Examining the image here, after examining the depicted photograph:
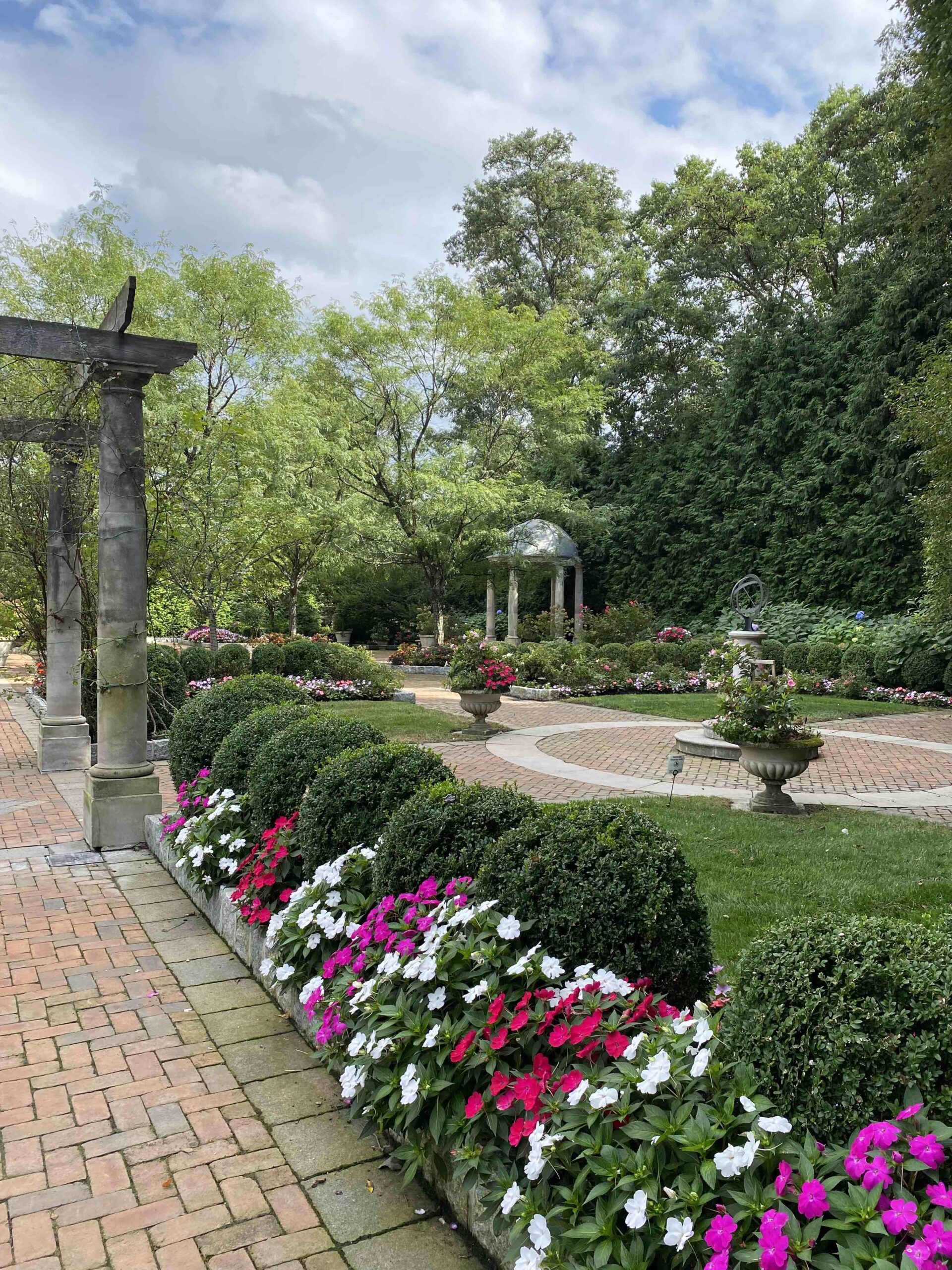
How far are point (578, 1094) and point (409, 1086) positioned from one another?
509mm

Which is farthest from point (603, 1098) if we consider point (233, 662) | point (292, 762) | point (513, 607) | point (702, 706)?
point (513, 607)

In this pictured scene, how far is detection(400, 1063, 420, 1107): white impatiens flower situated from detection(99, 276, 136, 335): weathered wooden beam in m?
4.61

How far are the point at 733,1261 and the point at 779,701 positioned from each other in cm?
541

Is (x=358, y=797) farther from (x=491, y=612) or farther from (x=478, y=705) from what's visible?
(x=491, y=612)

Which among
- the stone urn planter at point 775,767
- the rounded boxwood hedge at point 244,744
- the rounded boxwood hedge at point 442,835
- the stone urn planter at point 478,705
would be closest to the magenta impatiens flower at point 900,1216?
the rounded boxwood hedge at point 442,835

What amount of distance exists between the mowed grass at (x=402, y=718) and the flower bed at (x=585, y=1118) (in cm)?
684

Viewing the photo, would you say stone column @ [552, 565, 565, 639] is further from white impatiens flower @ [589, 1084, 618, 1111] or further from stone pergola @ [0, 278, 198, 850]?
white impatiens flower @ [589, 1084, 618, 1111]

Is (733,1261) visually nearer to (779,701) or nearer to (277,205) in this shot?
(779,701)

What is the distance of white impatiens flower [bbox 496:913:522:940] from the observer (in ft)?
7.91

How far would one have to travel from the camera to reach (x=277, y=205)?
1761 cm

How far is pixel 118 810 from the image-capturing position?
563 cm

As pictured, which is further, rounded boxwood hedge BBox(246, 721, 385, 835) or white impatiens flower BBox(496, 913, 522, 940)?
rounded boxwood hedge BBox(246, 721, 385, 835)

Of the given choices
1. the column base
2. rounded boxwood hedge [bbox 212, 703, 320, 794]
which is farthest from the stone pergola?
the column base

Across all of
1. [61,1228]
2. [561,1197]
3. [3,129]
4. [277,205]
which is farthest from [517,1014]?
[277,205]
